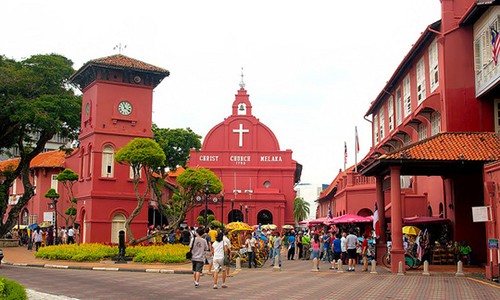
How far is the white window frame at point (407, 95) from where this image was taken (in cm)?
3145

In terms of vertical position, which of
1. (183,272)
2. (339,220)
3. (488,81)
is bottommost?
(183,272)

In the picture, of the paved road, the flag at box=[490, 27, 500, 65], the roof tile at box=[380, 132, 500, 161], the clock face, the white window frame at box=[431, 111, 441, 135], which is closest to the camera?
the paved road

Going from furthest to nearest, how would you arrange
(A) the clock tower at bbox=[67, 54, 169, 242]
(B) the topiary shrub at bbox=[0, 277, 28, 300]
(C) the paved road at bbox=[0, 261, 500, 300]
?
(A) the clock tower at bbox=[67, 54, 169, 242] < (C) the paved road at bbox=[0, 261, 500, 300] < (B) the topiary shrub at bbox=[0, 277, 28, 300]

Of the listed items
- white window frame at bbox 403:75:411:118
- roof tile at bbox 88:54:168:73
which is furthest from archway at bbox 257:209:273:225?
white window frame at bbox 403:75:411:118

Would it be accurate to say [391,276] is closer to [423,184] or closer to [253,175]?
[423,184]

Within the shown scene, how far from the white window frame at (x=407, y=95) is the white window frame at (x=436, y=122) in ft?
13.8

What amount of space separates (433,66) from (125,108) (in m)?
17.1

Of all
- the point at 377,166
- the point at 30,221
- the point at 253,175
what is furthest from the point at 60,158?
the point at 377,166

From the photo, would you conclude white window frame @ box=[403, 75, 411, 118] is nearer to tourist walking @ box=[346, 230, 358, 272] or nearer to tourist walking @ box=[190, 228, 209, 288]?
tourist walking @ box=[346, 230, 358, 272]

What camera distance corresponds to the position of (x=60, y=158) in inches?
2072

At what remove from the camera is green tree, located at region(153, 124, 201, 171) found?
53562 millimetres

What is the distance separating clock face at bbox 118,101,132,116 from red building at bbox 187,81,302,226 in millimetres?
23574

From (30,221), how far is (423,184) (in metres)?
37.4

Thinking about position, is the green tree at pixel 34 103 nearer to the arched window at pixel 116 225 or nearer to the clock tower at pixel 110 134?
the clock tower at pixel 110 134
